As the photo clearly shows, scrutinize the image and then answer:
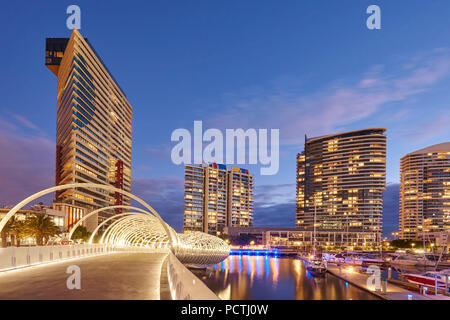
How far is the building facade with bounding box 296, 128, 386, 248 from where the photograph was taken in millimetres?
179125

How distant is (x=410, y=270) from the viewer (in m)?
66.3

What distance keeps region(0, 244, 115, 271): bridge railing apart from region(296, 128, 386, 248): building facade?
151279 millimetres

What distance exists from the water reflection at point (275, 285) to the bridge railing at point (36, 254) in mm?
22295

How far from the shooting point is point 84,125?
4434 inches

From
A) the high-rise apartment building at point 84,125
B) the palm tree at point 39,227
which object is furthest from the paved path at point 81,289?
the high-rise apartment building at point 84,125

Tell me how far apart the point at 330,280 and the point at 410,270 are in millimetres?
Answer: 20630

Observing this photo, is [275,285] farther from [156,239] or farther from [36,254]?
[36,254]

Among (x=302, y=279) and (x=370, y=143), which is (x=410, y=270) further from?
(x=370, y=143)

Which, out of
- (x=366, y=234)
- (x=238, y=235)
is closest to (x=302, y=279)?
(x=238, y=235)

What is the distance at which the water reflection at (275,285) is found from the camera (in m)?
44.8

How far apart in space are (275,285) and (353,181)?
139956 millimetres
